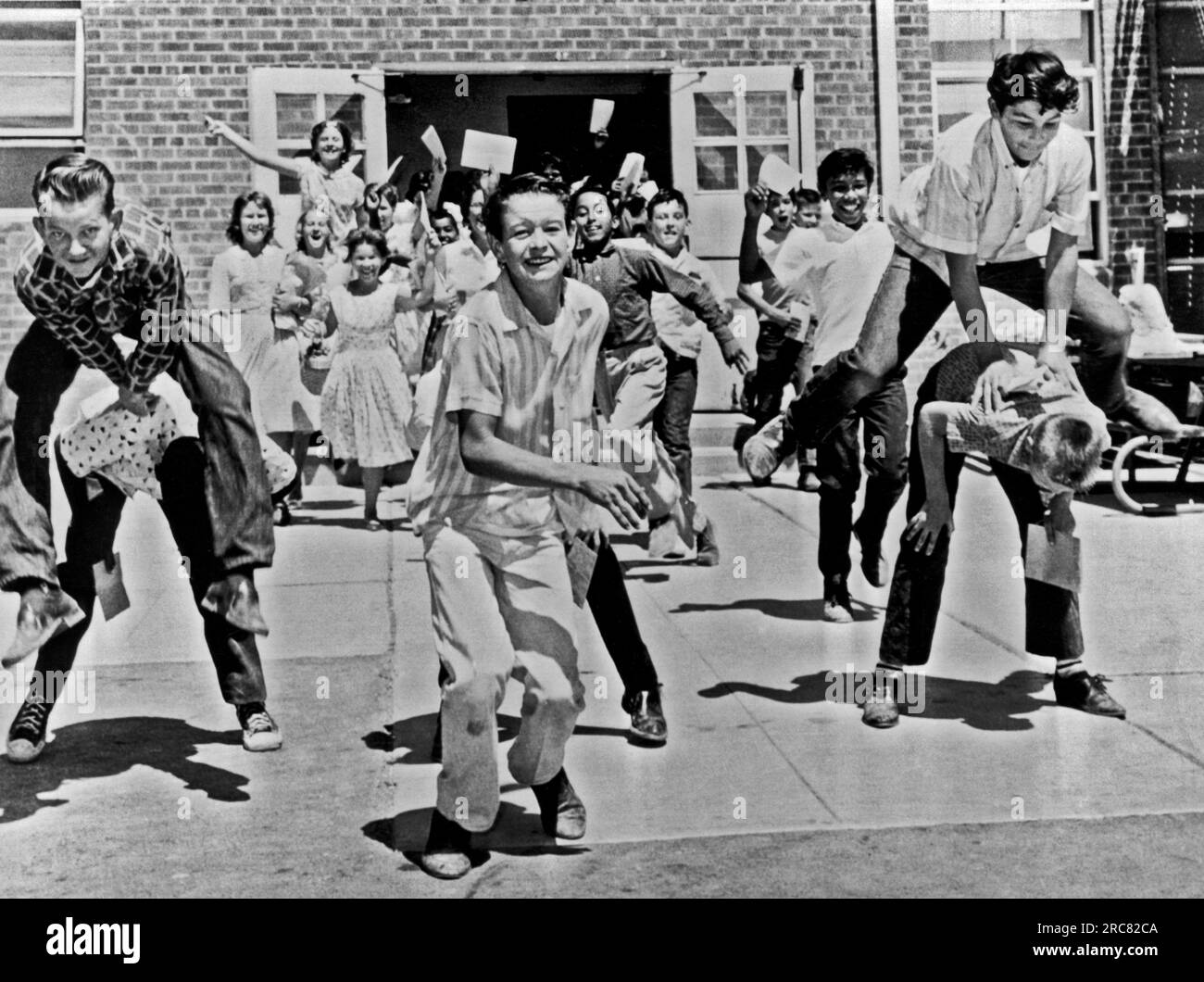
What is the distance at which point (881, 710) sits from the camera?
631 cm

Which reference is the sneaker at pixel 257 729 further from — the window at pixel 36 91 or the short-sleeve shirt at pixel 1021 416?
the window at pixel 36 91

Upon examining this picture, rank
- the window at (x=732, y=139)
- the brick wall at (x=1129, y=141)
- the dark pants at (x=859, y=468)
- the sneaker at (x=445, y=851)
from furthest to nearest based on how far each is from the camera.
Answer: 1. the window at (x=732, y=139)
2. the brick wall at (x=1129, y=141)
3. the dark pants at (x=859, y=468)
4. the sneaker at (x=445, y=851)

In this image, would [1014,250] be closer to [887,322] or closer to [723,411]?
A: [887,322]

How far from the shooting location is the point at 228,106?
10.4m

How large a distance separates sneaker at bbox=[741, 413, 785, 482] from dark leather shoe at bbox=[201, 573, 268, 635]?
1734mm

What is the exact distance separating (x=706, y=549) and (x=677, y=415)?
0.64m

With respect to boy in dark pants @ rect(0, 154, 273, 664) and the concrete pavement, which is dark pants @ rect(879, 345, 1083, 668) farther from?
boy in dark pants @ rect(0, 154, 273, 664)

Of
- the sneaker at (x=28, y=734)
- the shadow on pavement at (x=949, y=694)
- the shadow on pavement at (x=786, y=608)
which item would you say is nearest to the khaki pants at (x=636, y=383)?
the shadow on pavement at (x=786, y=608)

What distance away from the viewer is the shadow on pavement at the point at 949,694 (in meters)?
6.44

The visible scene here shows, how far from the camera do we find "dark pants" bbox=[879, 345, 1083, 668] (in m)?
6.34

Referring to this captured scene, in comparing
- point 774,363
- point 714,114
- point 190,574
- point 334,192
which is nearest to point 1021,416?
point 190,574

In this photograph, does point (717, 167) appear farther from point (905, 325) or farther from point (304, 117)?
point (905, 325)

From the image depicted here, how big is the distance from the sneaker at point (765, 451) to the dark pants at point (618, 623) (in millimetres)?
791

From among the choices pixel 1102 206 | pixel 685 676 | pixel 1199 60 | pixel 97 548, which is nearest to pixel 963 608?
pixel 685 676
